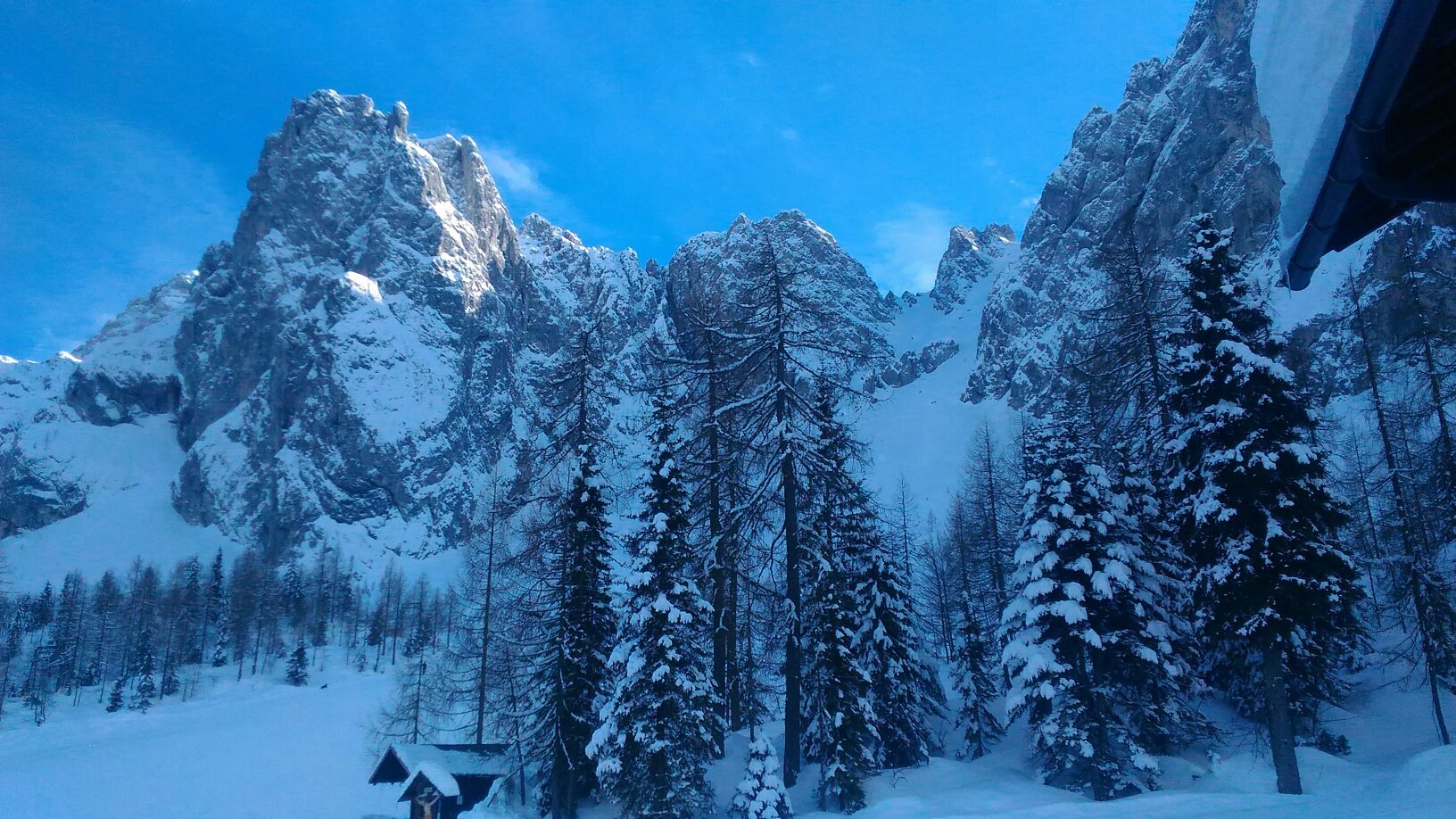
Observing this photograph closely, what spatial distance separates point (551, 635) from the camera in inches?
727

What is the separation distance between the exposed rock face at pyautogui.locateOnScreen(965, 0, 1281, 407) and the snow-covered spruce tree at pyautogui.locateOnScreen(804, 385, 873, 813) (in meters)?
82.0

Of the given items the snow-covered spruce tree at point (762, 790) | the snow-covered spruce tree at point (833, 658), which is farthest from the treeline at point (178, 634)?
the snow-covered spruce tree at point (762, 790)

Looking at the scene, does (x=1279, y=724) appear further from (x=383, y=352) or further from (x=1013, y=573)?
(x=383, y=352)

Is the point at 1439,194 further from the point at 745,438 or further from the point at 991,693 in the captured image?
the point at 991,693

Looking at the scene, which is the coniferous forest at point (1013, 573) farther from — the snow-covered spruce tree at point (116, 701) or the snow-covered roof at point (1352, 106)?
the snow-covered spruce tree at point (116, 701)

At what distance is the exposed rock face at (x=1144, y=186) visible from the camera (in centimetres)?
10619

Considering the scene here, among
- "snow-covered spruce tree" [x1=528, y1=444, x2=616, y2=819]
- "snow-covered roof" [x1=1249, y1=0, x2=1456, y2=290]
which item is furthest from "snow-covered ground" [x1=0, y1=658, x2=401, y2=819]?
"snow-covered roof" [x1=1249, y1=0, x2=1456, y2=290]

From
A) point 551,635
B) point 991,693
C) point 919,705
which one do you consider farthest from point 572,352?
point 991,693

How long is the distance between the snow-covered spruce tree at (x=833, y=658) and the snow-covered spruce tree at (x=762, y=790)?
1904 mm

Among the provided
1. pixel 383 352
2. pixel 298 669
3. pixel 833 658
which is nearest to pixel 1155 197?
pixel 833 658

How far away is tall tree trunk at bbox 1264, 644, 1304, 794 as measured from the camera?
12.3 meters

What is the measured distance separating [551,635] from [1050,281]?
508ft

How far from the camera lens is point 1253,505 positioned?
1390 cm

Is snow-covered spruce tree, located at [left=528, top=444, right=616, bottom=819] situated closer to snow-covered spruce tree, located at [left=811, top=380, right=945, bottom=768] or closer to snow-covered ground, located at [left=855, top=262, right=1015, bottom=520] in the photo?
snow-covered spruce tree, located at [left=811, top=380, right=945, bottom=768]
